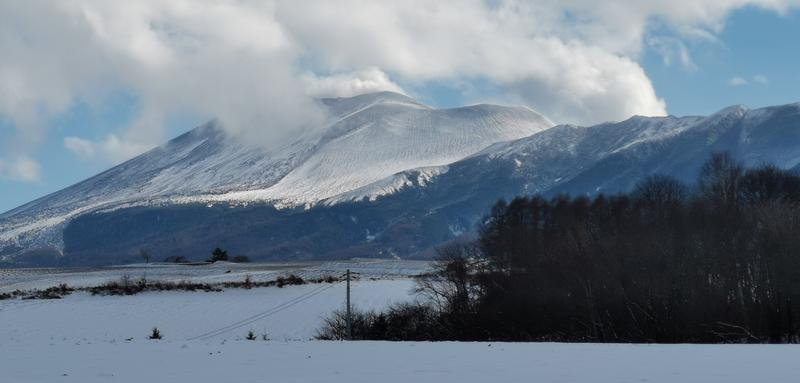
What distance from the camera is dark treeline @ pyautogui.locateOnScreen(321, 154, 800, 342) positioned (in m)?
41.3

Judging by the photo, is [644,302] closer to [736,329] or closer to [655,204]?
[736,329]

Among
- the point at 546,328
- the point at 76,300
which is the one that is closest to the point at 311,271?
the point at 76,300

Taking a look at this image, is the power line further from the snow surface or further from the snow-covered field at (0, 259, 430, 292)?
the snow surface

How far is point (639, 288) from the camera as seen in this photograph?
145ft

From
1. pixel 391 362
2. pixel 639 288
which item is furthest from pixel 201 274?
pixel 391 362

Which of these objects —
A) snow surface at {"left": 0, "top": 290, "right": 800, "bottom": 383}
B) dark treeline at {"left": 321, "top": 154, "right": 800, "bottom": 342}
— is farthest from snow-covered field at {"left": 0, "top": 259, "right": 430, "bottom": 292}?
snow surface at {"left": 0, "top": 290, "right": 800, "bottom": 383}

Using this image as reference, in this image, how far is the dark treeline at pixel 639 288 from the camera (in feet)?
136

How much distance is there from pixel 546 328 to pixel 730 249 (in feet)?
34.0

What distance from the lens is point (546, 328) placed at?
150ft

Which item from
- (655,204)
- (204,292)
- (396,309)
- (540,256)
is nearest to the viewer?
(396,309)

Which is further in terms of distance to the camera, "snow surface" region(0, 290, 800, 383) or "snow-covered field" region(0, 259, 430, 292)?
"snow-covered field" region(0, 259, 430, 292)

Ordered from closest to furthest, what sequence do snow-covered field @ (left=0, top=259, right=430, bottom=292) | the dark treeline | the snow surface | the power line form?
the snow surface → the dark treeline → the power line → snow-covered field @ (left=0, top=259, right=430, bottom=292)

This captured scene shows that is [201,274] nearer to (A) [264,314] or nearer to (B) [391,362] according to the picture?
(A) [264,314]

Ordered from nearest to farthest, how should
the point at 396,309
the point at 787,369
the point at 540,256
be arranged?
the point at 787,369 < the point at 396,309 < the point at 540,256
